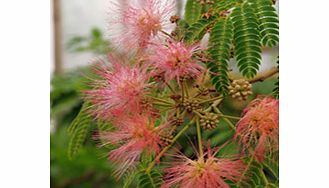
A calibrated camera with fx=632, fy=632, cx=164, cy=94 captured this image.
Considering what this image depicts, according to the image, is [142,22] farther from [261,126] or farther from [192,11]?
[261,126]

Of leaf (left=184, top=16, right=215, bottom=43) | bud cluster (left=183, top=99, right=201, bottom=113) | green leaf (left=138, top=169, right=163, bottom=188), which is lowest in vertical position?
green leaf (left=138, top=169, right=163, bottom=188)

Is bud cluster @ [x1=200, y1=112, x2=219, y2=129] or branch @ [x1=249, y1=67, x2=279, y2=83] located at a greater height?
branch @ [x1=249, y1=67, x2=279, y2=83]

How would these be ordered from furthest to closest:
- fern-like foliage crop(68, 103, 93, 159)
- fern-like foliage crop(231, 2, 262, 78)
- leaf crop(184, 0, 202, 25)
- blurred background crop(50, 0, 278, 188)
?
blurred background crop(50, 0, 278, 188), fern-like foliage crop(68, 103, 93, 159), leaf crop(184, 0, 202, 25), fern-like foliage crop(231, 2, 262, 78)

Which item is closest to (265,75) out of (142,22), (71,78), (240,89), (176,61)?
(240,89)

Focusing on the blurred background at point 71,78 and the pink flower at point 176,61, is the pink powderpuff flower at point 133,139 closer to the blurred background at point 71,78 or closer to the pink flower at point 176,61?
the pink flower at point 176,61

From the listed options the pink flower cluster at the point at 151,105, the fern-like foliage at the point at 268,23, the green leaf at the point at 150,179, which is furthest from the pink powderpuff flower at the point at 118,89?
the fern-like foliage at the point at 268,23

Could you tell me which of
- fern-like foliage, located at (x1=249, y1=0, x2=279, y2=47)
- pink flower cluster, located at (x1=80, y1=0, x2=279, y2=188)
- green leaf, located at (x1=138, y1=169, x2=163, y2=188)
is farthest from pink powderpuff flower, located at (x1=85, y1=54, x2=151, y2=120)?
fern-like foliage, located at (x1=249, y1=0, x2=279, y2=47)

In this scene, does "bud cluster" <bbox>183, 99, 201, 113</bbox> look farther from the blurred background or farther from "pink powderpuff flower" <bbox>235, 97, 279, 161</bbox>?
the blurred background
